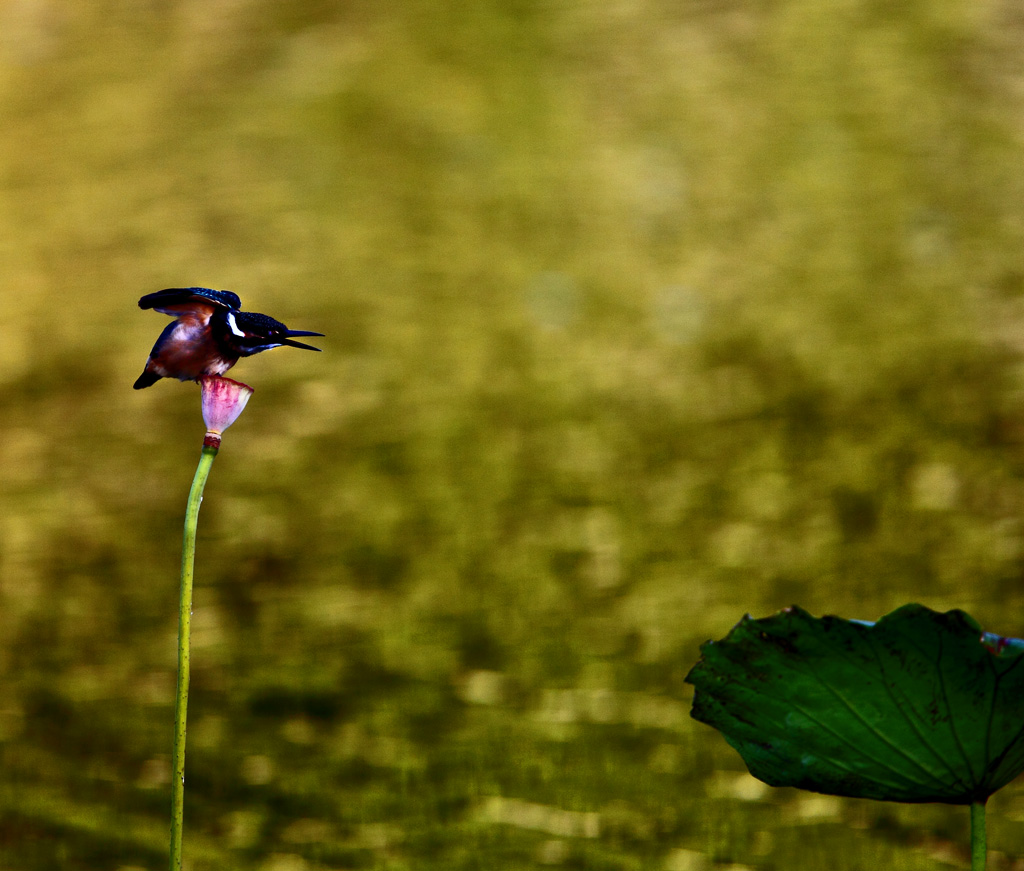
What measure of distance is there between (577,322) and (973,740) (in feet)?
4.82

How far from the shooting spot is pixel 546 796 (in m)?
1.35

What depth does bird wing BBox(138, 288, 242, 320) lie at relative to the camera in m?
0.77

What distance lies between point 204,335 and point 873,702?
1.85ft

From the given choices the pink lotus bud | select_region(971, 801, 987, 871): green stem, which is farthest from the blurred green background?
the pink lotus bud

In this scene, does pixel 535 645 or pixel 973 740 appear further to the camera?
pixel 535 645

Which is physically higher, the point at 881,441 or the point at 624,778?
the point at 881,441

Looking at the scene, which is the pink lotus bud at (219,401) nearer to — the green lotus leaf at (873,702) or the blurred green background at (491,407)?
the green lotus leaf at (873,702)

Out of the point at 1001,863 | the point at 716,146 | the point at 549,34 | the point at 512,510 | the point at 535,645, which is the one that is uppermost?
the point at 549,34

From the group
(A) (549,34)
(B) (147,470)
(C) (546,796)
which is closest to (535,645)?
(C) (546,796)

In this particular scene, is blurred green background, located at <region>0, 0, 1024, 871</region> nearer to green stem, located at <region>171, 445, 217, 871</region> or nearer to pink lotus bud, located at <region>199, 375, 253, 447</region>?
green stem, located at <region>171, 445, 217, 871</region>

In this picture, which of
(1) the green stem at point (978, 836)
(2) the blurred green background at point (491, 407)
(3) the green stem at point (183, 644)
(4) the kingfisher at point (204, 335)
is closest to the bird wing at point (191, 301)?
(4) the kingfisher at point (204, 335)

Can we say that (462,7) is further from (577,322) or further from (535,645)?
(535,645)

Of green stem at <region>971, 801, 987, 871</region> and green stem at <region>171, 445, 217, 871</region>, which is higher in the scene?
green stem at <region>171, 445, 217, 871</region>

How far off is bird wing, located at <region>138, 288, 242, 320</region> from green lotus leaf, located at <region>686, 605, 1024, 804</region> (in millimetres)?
443
